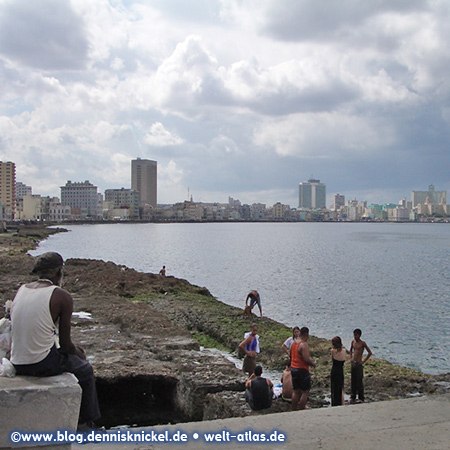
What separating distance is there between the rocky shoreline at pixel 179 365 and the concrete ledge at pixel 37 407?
14.9 feet

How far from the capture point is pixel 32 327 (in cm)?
468

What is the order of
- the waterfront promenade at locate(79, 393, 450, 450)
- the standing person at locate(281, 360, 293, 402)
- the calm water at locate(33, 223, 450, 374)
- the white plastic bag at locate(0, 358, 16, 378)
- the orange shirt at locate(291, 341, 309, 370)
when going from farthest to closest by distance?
the calm water at locate(33, 223, 450, 374), the standing person at locate(281, 360, 293, 402), the orange shirt at locate(291, 341, 309, 370), the waterfront promenade at locate(79, 393, 450, 450), the white plastic bag at locate(0, 358, 16, 378)

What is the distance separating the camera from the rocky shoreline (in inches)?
396

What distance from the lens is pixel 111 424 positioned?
10195 millimetres

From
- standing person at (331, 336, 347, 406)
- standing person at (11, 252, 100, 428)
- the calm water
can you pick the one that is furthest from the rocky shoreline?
the calm water

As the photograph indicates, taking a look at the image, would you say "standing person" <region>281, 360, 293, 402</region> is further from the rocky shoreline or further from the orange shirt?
the orange shirt

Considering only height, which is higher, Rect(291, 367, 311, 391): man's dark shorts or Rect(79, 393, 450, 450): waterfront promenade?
Rect(79, 393, 450, 450): waterfront promenade

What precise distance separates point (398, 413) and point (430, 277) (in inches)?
1750

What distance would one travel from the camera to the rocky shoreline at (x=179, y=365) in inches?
396

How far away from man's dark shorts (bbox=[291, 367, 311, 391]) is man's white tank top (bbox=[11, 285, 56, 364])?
5.51m

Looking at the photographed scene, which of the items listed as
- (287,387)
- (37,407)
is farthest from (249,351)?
(37,407)

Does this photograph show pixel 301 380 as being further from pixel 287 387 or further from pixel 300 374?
pixel 287 387

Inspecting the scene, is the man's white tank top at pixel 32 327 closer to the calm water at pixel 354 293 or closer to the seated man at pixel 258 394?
the seated man at pixel 258 394

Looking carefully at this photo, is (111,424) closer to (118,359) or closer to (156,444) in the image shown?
(118,359)
